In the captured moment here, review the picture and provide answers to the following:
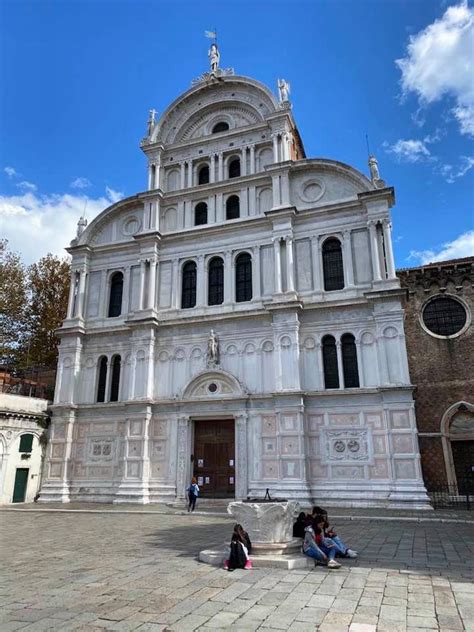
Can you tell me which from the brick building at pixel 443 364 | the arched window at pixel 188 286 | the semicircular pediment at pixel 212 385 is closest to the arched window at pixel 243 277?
the arched window at pixel 188 286

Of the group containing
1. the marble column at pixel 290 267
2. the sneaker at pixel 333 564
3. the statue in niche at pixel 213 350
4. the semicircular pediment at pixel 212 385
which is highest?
the marble column at pixel 290 267

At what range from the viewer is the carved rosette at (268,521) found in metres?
9.57

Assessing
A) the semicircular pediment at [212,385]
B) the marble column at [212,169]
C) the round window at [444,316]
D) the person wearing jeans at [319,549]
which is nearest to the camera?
the person wearing jeans at [319,549]

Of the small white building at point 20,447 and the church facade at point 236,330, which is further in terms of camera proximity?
the small white building at point 20,447

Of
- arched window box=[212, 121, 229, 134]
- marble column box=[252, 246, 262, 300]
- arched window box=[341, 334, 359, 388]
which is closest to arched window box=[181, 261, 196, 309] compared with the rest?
marble column box=[252, 246, 262, 300]

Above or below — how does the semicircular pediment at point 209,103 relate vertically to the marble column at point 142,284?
above

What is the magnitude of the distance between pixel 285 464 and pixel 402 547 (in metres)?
8.91

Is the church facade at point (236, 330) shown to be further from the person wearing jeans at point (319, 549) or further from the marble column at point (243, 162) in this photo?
the person wearing jeans at point (319, 549)

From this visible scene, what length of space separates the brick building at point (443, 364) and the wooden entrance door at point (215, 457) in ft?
28.7

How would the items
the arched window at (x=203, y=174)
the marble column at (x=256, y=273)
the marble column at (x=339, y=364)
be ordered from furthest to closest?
the arched window at (x=203, y=174) → the marble column at (x=256, y=273) → the marble column at (x=339, y=364)

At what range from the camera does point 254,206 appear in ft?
81.0

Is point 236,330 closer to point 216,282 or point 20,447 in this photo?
point 216,282

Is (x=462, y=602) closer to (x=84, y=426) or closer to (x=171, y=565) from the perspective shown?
(x=171, y=565)

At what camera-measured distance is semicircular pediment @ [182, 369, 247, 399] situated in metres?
21.7
